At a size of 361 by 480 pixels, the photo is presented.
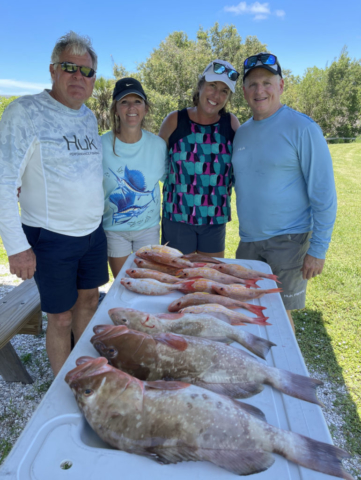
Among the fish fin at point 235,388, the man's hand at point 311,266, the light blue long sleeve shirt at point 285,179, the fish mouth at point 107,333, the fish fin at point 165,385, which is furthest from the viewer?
the man's hand at point 311,266

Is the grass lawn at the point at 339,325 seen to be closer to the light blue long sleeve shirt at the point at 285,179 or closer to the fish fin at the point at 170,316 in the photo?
the light blue long sleeve shirt at the point at 285,179

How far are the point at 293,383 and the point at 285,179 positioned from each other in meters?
1.73

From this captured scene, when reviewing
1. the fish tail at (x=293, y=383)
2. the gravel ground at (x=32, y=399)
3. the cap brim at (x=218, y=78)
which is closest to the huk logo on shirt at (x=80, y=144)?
the cap brim at (x=218, y=78)

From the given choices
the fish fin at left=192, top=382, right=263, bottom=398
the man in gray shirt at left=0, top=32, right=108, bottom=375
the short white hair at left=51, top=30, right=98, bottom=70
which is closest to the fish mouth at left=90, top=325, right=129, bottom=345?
the fish fin at left=192, top=382, right=263, bottom=398

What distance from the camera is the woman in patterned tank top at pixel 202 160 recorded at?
9.43 ft

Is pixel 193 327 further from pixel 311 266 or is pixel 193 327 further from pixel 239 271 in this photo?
pixel 311 266

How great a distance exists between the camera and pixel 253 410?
46.0 inches

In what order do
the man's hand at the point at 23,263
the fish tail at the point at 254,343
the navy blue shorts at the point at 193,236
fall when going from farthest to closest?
1. the navy blue shorts at the point at 193,236
2. the man's hand at the point at 23,263
3. the fish tail at the point at 254,343

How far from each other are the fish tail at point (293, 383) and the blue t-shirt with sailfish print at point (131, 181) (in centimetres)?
189

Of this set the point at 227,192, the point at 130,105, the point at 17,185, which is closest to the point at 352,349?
the point at 227,192

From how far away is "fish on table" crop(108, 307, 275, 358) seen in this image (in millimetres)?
1521

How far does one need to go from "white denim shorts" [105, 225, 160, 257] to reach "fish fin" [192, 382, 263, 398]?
186cm

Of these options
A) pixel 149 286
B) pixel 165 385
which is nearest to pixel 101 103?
pixel 149 286

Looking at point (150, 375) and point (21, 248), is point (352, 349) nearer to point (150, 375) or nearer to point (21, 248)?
point (150, 375)
